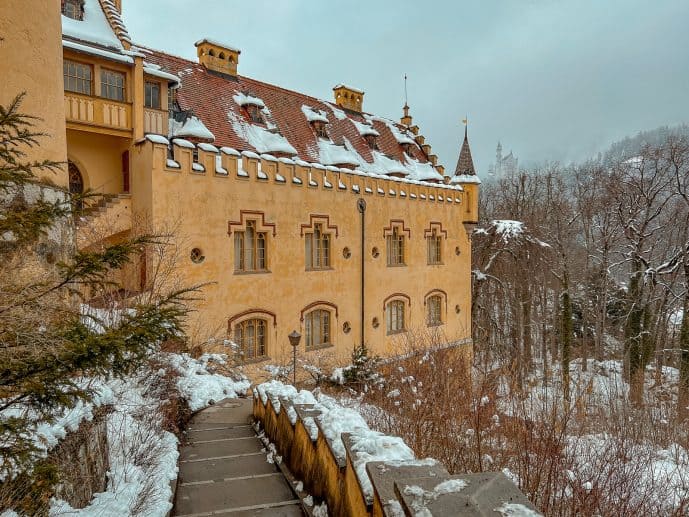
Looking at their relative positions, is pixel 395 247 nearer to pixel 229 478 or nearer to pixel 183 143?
pixel 183 143

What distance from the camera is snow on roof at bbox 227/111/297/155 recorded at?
16203 millimetres

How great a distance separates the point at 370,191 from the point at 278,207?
4434 millimetres

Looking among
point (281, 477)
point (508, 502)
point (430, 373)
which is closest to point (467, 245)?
point (430, 373)

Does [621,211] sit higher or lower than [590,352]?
higher

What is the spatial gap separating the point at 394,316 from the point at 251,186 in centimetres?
857

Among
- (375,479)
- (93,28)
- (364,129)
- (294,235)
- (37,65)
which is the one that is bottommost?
(375,479)

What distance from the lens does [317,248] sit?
16938 mm

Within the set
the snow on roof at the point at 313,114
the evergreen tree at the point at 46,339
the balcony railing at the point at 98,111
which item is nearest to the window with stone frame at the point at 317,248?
the snow on roof at the point at 313,114

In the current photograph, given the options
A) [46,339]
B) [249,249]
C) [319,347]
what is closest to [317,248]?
[249,249]

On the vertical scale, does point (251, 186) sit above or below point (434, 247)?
above

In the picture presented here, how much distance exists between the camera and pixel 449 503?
2410 millimetres

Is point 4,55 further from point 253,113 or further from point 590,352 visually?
point 590,352

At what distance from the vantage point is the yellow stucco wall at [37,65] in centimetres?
576

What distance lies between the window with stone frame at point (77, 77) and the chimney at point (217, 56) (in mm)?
6739
